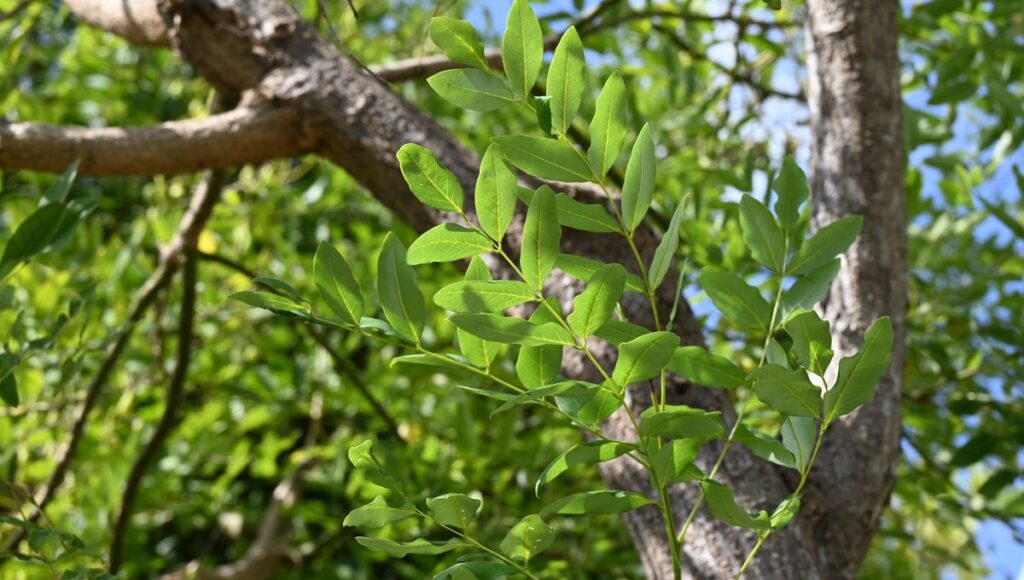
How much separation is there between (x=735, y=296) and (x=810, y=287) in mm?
48

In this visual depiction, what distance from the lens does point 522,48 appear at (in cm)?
55

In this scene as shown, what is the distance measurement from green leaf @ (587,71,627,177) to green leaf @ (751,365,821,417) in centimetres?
14

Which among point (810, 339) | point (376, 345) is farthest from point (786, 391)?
point (376, 345)

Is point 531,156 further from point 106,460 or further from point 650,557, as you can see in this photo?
point 106,460

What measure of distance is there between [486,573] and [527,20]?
28 centimetres

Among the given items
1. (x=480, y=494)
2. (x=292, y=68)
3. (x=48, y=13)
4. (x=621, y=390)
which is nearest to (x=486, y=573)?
(x=621, y=390)

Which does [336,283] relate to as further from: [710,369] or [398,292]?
[710,369]

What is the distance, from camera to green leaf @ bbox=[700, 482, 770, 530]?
49 cm

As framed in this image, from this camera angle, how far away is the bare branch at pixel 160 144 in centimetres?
100

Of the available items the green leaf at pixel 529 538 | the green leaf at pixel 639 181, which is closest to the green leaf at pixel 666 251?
the green leaf at pixel 639 181

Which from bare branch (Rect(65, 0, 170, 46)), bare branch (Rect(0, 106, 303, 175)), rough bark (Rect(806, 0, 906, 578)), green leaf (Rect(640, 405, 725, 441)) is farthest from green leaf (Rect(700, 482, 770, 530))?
bare branch (Rect(65, 0, 170, 46))

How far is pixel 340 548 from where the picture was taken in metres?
2.11

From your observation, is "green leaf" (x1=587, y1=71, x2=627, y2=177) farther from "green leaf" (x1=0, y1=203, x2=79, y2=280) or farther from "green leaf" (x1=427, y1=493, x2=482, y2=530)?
"green leaf" (x1=0, y1=203, x2=79, y2=280)

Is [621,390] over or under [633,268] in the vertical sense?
over
